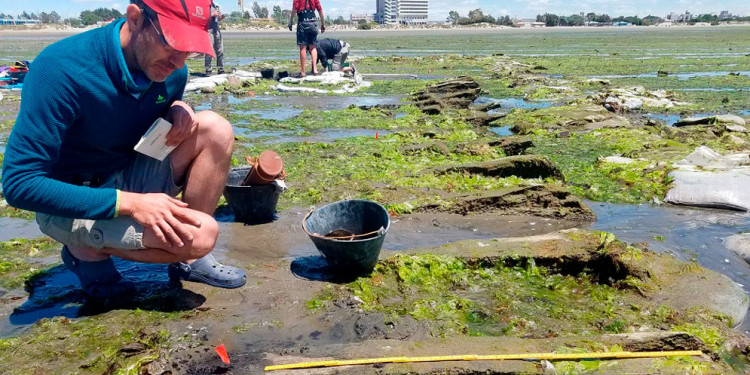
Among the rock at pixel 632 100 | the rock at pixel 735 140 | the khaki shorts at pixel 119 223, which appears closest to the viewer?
the khaki shorts at pixel 119 223

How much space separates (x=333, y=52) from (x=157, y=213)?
44.6 ft

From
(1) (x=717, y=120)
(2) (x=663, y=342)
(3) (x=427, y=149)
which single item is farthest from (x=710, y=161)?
(2) (x=663, y=342)

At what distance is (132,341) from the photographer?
2.88 m

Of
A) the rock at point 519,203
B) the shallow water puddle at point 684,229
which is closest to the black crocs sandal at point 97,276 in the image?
the rock at point 519,203

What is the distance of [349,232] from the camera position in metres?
4.07

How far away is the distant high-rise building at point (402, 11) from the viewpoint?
160 metres

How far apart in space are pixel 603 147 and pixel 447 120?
9.75ft

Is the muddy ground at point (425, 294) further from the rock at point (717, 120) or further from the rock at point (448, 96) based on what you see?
the rock at point (448, 96)

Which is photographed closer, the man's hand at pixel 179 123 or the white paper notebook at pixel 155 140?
the white paper notebook at pixel 155 140

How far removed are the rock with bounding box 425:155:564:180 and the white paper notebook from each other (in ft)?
12.9

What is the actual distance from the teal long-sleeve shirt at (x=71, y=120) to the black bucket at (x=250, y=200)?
172cm

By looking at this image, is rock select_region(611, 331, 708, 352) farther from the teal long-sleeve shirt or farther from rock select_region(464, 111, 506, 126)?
rock select_region(464, 111, 506, 126)

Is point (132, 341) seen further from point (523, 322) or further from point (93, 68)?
point (523, 322)

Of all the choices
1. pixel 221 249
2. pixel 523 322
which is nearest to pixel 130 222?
pixel 221 249
